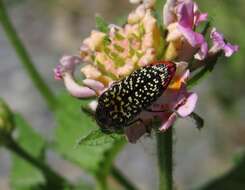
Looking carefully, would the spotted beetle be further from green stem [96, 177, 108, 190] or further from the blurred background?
the blurred background

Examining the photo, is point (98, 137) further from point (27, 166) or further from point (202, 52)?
point (27, 166)

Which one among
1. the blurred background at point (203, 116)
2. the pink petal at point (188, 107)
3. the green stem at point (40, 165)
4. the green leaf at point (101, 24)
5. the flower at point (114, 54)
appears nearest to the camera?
the pink petal at point (188, 107)

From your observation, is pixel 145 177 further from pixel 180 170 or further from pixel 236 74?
pixel 236 74

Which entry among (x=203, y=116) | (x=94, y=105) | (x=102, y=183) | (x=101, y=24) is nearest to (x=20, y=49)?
(x=102, y=183)

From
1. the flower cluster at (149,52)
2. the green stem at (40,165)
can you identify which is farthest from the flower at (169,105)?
the green stem at (40,165)

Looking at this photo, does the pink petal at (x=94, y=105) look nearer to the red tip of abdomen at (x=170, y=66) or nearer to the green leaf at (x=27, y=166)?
the red tip of abdomen at (x=170, y=66)

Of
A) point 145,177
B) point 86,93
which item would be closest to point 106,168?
point 86,93
